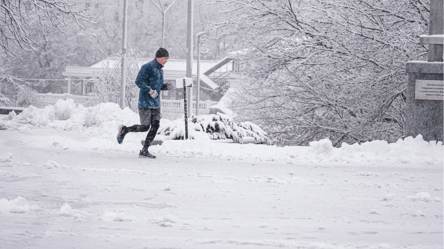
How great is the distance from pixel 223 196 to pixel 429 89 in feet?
17.8

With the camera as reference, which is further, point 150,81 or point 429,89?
point 429,89

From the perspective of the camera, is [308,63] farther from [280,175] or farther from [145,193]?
[145,193]

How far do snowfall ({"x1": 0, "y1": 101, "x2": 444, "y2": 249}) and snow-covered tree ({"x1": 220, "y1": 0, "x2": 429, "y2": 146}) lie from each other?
462 centimetres

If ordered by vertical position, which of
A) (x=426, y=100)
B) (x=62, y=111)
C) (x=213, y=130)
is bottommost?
(x=62, y=111)

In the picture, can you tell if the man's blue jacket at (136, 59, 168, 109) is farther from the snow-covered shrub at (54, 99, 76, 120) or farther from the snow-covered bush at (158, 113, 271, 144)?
the snow-covered shrub at (54, 99, 76, 120)

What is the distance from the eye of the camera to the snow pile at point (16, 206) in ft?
17.9

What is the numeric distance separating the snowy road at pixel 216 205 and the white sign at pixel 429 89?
6.14 feet

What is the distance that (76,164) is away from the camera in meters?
8.96

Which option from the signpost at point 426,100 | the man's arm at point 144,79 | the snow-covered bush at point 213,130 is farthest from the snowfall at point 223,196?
the snow-covered bush at point 213,130

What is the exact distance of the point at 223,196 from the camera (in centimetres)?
661

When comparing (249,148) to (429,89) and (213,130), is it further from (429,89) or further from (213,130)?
(429,89)

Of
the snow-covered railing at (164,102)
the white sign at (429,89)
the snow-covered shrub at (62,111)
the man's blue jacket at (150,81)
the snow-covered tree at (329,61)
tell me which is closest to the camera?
the man's blue jacket at (150,81)

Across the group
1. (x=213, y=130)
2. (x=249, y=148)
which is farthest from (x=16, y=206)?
(x=213, y=130)

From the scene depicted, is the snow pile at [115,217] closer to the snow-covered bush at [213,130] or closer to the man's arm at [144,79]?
the man's arm at [144,79]
